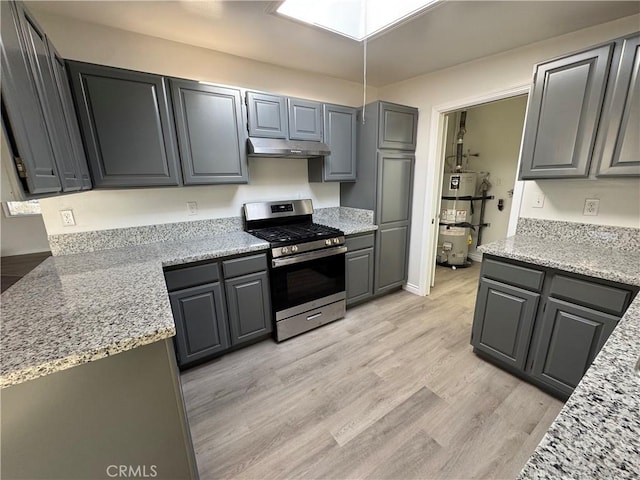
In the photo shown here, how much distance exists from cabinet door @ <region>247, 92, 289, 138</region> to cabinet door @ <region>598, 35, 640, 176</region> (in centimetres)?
224

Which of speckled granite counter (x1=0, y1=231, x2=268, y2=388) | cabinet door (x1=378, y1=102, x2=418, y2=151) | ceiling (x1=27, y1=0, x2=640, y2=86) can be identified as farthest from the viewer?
cabinet door (x1=378, y1=102, x2=418, y2=151)

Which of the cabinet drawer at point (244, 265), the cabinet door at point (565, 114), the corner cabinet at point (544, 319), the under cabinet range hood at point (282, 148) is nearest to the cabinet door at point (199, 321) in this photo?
the cabinet drawer at point (244, 265)

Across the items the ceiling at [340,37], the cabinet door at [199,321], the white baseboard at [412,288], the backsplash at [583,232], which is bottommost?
the white baseboard at [412,288]

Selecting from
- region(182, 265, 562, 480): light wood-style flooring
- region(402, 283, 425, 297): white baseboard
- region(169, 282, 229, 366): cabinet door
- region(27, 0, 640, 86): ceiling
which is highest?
region(27, 0, 640, 86): ceiling

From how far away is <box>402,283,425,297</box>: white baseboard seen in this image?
10.6ft

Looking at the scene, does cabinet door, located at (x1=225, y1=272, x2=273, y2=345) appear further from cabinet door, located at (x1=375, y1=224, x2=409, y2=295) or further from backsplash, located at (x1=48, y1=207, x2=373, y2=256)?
cabinet door, located at (x1=375, y1=224, x2=409, y2=295)

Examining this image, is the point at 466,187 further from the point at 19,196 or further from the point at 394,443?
the point at 19,196

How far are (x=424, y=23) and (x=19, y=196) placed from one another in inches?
95.5

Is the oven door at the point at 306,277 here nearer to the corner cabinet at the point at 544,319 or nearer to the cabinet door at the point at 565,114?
the corner cabinet at the point at 544,319

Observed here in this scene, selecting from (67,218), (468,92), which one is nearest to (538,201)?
(468,92)

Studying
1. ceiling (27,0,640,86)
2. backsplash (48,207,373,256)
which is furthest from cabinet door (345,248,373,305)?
ceiling (27,0,640,86)

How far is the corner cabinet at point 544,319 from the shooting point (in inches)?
58.6

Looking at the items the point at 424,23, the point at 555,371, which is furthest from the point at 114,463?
the point at 424,23

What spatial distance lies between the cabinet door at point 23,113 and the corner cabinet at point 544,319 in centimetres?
257
